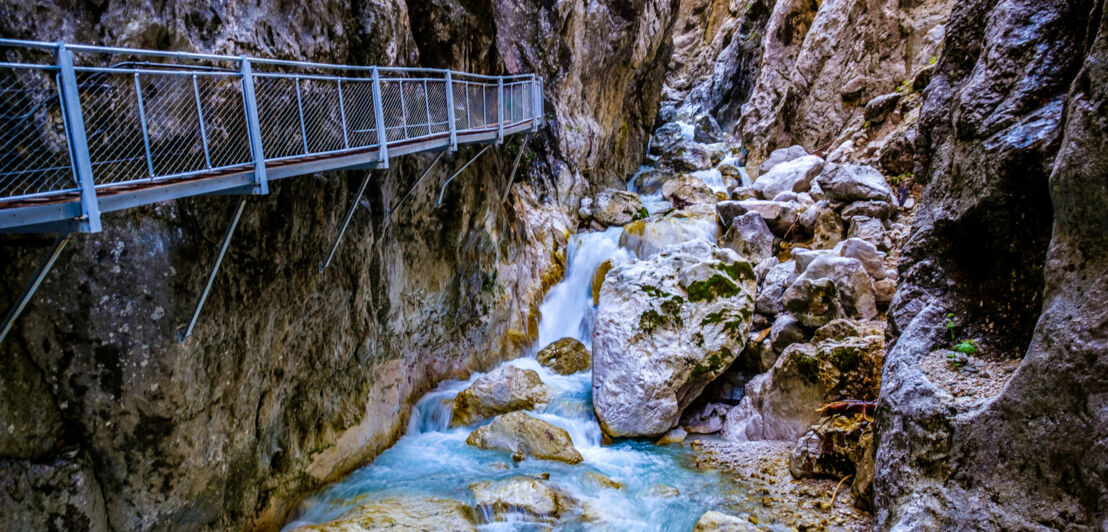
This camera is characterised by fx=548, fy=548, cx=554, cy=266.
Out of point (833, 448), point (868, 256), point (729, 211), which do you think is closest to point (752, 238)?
point (729, 211)

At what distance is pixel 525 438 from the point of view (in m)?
8.98

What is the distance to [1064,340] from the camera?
3893 millimetres

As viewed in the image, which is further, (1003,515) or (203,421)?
(203,421)

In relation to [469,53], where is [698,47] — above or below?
above

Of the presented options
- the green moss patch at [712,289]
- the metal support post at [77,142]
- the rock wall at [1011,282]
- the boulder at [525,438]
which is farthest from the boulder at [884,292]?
the metal support post at [77,142]

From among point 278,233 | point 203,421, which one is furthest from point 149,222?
point 203,421

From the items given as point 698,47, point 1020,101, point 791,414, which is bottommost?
point 791,414

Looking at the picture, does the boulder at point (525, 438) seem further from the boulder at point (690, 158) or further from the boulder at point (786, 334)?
the boulder at point (690, 158)

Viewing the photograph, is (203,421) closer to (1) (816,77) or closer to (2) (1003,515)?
(2) (1003,515)

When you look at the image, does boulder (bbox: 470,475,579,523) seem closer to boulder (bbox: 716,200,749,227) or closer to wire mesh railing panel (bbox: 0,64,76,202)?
wire mesh railing panel (bbox: 0,64,76,202)

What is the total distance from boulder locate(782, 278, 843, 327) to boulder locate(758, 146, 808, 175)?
10.7m

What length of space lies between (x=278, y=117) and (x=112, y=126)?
151 cm

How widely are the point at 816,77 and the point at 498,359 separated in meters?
16.2

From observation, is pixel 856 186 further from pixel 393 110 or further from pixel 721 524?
pixel 393 110
